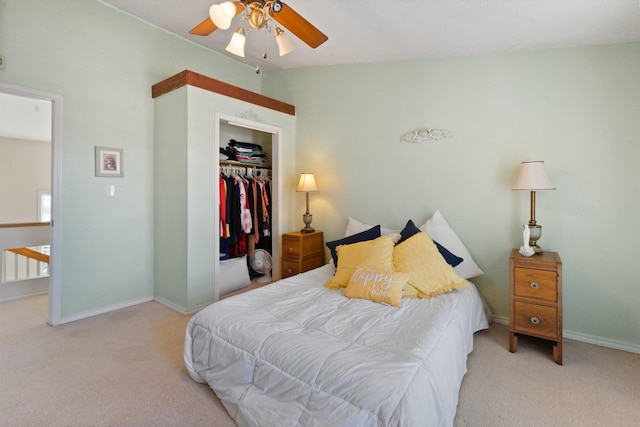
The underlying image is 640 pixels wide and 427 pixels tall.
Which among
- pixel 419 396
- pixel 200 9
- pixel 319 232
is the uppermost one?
pixel 200 9

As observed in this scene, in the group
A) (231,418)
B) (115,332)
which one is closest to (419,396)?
(231,418)

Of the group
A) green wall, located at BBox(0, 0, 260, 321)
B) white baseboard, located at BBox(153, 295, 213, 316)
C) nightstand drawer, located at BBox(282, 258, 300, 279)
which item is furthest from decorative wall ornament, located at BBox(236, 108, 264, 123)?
white baseboard, located at BBox(153, 295, 213, 316)

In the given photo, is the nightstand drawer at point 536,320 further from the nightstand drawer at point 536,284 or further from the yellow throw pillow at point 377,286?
the yellow throw pillow at point 377,286

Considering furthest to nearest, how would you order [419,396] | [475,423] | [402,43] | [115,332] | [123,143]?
[123,143]
[402,43]
[115,332]
[475,423]
[419,396]

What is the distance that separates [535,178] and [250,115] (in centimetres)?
271

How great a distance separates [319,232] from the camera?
3680 millimetres

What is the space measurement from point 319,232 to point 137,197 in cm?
197

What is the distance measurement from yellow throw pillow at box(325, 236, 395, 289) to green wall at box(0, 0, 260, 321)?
214cm

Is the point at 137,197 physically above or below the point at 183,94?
below

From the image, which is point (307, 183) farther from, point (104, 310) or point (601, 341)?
point (601, 341)

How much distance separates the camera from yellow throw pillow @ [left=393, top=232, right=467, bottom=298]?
2207 mm

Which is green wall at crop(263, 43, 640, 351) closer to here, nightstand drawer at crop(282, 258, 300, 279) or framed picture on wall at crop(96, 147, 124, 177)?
nightstand drawer at crop(282, 258, 300, 279)

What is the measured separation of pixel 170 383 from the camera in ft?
6.27

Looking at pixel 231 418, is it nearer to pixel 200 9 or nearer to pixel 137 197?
pixel 137 197
